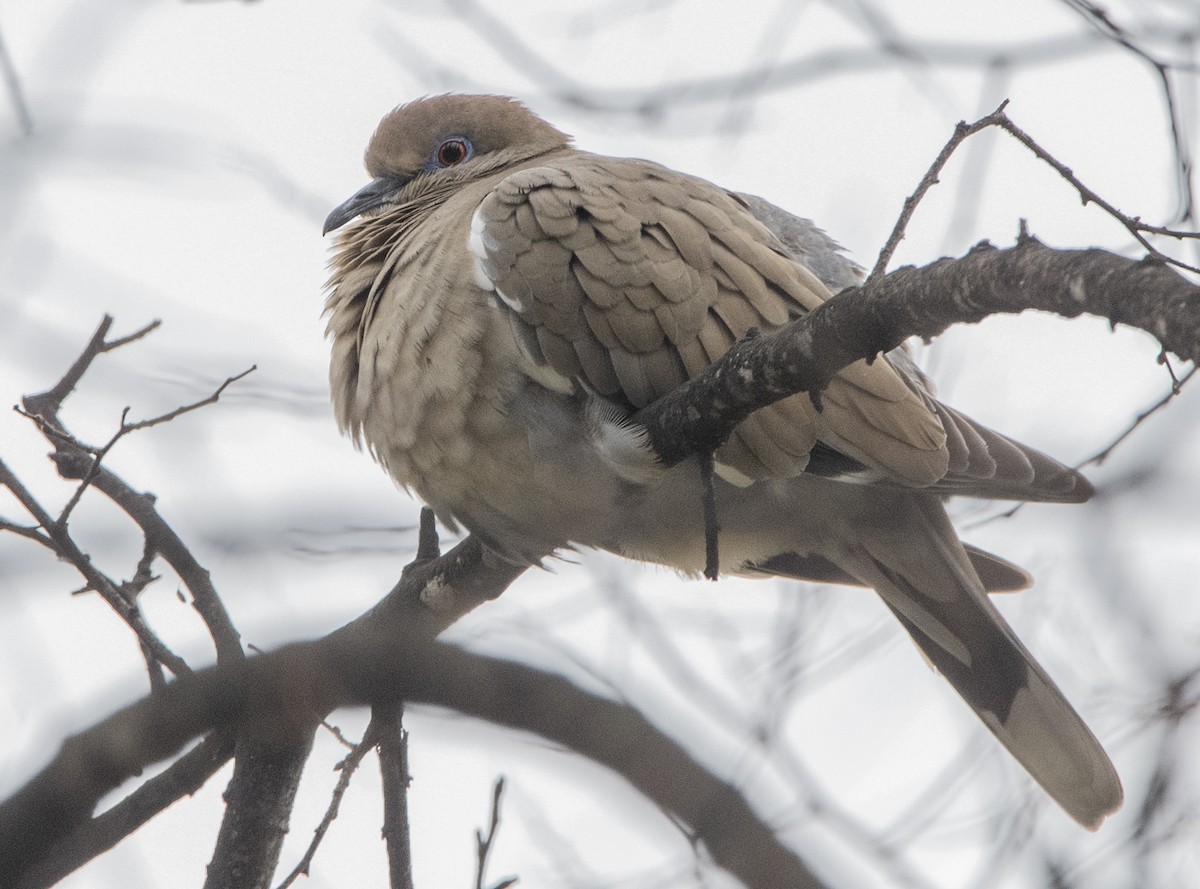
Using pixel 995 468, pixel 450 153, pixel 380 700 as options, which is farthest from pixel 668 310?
pixel 380 700

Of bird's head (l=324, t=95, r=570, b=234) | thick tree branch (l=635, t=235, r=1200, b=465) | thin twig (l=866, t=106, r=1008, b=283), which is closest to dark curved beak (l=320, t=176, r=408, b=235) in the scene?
bird's head (l=324, t=95, r=570, b=234)

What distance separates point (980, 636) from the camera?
332 centimetres

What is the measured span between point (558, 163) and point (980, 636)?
1625 millimetres

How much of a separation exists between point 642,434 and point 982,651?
1150mm

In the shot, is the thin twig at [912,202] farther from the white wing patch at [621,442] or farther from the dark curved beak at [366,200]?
the dark curved beak at [366,200]

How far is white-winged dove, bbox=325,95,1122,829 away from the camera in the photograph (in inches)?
118

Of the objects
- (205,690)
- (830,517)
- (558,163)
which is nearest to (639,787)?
(205,690)

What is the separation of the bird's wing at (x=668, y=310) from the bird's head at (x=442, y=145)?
111cm

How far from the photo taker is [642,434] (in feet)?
9.23

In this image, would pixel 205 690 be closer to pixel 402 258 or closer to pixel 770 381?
pixel 770 381

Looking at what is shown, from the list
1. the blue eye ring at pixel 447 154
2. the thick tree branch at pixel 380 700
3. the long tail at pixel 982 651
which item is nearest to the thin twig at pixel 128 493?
the thick tree branch at pixel 380 700

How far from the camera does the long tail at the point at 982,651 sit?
3236mm

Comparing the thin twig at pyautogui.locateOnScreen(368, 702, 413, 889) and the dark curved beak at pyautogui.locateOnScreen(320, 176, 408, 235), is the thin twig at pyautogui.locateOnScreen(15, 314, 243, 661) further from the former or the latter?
the dark curved beak at pyautogui.locateOnScreen(320, 176, 408, 235)

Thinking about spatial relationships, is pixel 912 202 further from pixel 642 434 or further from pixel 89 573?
pixel 89 573
